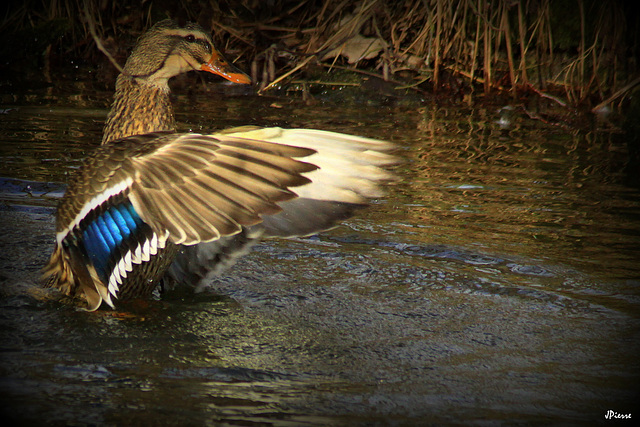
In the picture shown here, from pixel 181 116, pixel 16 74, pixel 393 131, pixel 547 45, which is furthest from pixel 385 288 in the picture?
pixel 16 74

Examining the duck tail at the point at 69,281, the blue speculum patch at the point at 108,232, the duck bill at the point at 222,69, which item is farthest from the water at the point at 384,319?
the duck bill at the point at 222,69

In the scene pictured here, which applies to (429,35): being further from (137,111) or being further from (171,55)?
(137,111)

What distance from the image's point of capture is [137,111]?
3.40m

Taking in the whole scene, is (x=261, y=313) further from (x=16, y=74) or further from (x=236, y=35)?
(x=16, y=74)

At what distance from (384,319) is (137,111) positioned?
147cm

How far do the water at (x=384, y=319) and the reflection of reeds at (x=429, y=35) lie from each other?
2.19 m

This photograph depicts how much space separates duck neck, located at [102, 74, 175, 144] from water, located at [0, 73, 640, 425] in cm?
78

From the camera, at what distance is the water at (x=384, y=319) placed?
2.36 m

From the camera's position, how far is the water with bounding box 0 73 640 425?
7.73 ft

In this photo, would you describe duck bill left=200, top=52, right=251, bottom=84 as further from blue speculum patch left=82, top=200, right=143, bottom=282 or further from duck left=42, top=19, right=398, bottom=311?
blue speculum patch left=82, top=200, right=143, bottom=282

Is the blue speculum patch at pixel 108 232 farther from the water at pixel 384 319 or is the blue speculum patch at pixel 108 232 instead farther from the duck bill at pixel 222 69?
the duck bill at pixel 222 69

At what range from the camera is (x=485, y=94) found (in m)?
7.37

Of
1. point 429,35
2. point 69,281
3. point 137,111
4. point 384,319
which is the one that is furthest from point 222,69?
point 429,35

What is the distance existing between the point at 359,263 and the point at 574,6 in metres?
5.05
